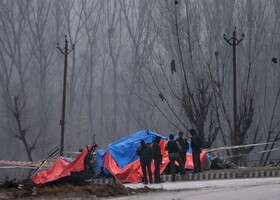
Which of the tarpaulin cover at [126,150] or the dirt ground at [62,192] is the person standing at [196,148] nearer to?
the tarpaulin cover at [126,150]

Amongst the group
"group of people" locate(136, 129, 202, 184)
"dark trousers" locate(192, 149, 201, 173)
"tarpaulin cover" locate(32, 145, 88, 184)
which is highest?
"group of people" locate(136, 129, 202, 184)

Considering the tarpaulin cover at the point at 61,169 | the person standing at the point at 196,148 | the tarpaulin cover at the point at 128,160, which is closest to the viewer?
the person standing at the point at 196,148

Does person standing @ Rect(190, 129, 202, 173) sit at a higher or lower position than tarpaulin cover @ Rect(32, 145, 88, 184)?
higher

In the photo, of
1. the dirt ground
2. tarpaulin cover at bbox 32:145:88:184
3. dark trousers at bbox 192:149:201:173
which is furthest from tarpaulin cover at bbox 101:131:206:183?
the dirt ground

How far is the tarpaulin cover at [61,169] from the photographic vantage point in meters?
22.5

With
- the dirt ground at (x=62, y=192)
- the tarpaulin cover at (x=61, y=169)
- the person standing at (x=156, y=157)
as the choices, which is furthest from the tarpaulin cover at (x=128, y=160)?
the dirt ground at (x=62, y=192)

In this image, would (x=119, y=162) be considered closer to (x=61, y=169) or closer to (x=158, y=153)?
(x=61, y=169)

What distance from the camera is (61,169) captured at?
75.9ft

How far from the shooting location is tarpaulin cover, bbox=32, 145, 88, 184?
2250cm

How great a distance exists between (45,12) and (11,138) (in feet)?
42.4

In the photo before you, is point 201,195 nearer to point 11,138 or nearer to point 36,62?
point 11,138

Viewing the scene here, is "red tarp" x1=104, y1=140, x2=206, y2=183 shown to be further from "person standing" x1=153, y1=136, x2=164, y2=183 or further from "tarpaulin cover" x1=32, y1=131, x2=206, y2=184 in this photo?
"person standing" x1=153, y1=136, x2=164, y2=183

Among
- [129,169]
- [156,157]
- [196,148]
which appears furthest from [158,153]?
[129,169]

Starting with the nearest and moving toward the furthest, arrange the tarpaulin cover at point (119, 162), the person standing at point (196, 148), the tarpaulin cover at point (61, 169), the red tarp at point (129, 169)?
the person standing at point (196, 148) → the red tarp at point (129, 169) → the tarpaulin cover at point (119, 162) → the tarpaulin cover at point (61, 169)
